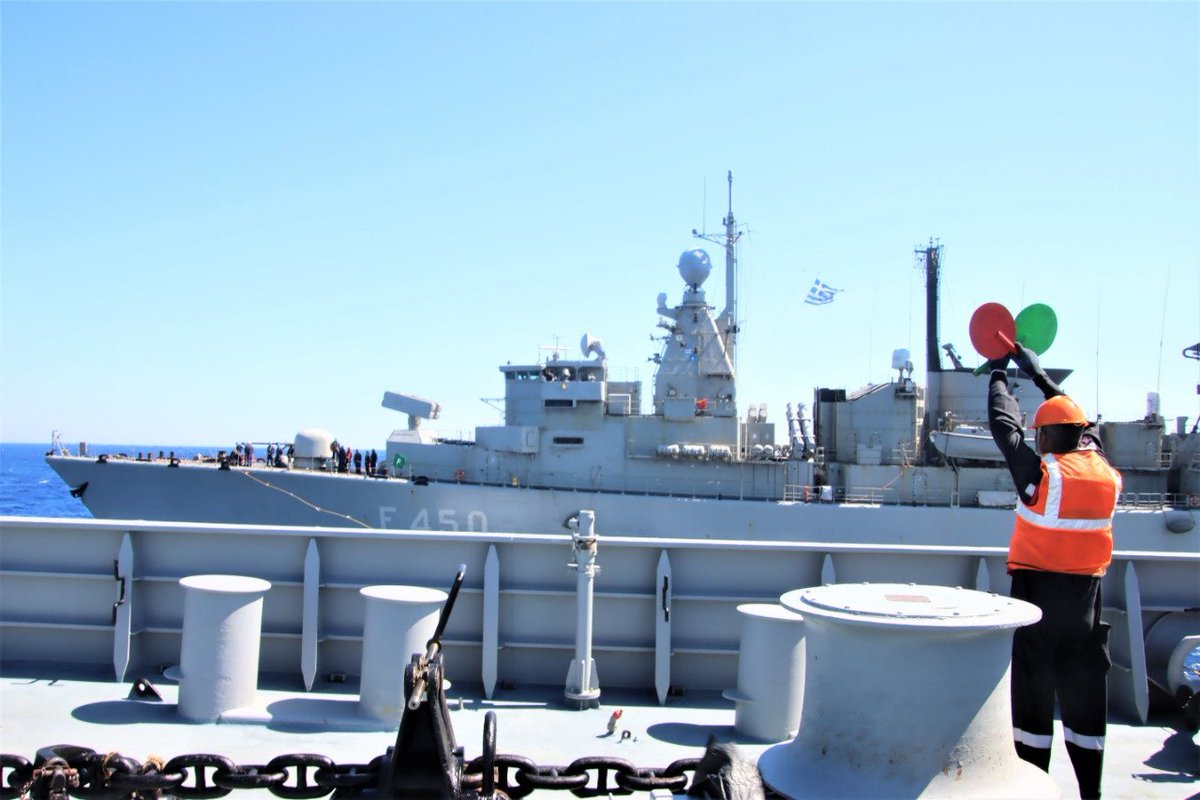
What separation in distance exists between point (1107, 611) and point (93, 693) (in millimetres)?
5961

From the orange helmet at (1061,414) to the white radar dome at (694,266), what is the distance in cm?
1963

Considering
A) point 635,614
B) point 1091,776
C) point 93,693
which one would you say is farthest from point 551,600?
point 1091,776

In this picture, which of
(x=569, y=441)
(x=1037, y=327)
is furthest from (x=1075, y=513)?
(x=569, y=441)

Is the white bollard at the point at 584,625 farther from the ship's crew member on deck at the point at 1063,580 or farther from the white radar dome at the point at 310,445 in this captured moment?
the white radar dome at the point at 310,445

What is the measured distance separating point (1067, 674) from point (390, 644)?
306 centimetres

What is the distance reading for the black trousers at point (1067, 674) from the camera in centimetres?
311

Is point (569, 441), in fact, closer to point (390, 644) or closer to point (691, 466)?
point (691, 466)

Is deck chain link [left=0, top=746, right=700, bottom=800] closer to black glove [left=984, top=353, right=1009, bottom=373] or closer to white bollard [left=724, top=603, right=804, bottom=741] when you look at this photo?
white bollard [left=724, top=603, right=804, bottom=741]

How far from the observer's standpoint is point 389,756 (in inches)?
104

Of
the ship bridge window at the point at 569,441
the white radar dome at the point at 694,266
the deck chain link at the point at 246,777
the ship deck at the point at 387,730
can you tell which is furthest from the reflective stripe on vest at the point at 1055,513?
the white radar dome at the point at 694,266

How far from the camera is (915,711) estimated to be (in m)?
2.23

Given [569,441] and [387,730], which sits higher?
[569,441]

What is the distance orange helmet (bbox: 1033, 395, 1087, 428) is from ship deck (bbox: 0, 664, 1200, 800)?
174cm

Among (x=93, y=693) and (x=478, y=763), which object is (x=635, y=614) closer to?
(x=478, y=763)
